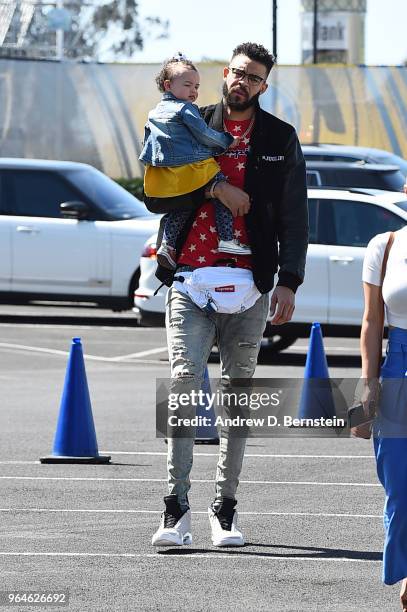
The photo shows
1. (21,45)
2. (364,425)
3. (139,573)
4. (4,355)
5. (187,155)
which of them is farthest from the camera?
(21,45)

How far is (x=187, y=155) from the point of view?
6980mm

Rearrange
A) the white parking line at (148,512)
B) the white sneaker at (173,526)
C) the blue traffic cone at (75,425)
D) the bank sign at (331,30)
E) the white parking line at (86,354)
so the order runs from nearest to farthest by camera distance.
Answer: the white sneaker at (173,526) < the white parking line at (148,512) < the blue traffic cone at (75,425) < the white parking line at (86,354) < the bank sign at (331,30)

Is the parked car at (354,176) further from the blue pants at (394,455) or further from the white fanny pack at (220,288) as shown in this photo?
the blue pants at (394,455)

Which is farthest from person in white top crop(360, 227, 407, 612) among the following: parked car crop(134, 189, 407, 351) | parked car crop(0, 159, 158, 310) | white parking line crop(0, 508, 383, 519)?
parked car crop(0, 159, 158, 310)

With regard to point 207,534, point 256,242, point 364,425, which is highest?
point 256,242

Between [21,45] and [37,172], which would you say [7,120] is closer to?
[37,172]

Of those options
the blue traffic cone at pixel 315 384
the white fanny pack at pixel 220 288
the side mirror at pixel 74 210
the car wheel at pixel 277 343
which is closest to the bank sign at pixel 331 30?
the side mirror at pixel 74 210

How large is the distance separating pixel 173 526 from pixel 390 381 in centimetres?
145

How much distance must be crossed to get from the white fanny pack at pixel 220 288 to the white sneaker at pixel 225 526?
0.82m

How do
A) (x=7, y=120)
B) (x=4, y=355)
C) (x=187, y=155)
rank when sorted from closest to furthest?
(x=187, y=155)
(x=4, y=355)
(x=7, y=120)

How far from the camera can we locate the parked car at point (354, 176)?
21.1m

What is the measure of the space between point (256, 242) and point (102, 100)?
30.8 metres

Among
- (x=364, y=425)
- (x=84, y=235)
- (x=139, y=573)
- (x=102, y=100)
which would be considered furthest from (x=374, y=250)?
(x=102, y=100)

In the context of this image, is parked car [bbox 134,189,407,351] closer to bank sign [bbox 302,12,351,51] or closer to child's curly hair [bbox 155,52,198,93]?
child's curly hair [bbox 155,52,198,93]
